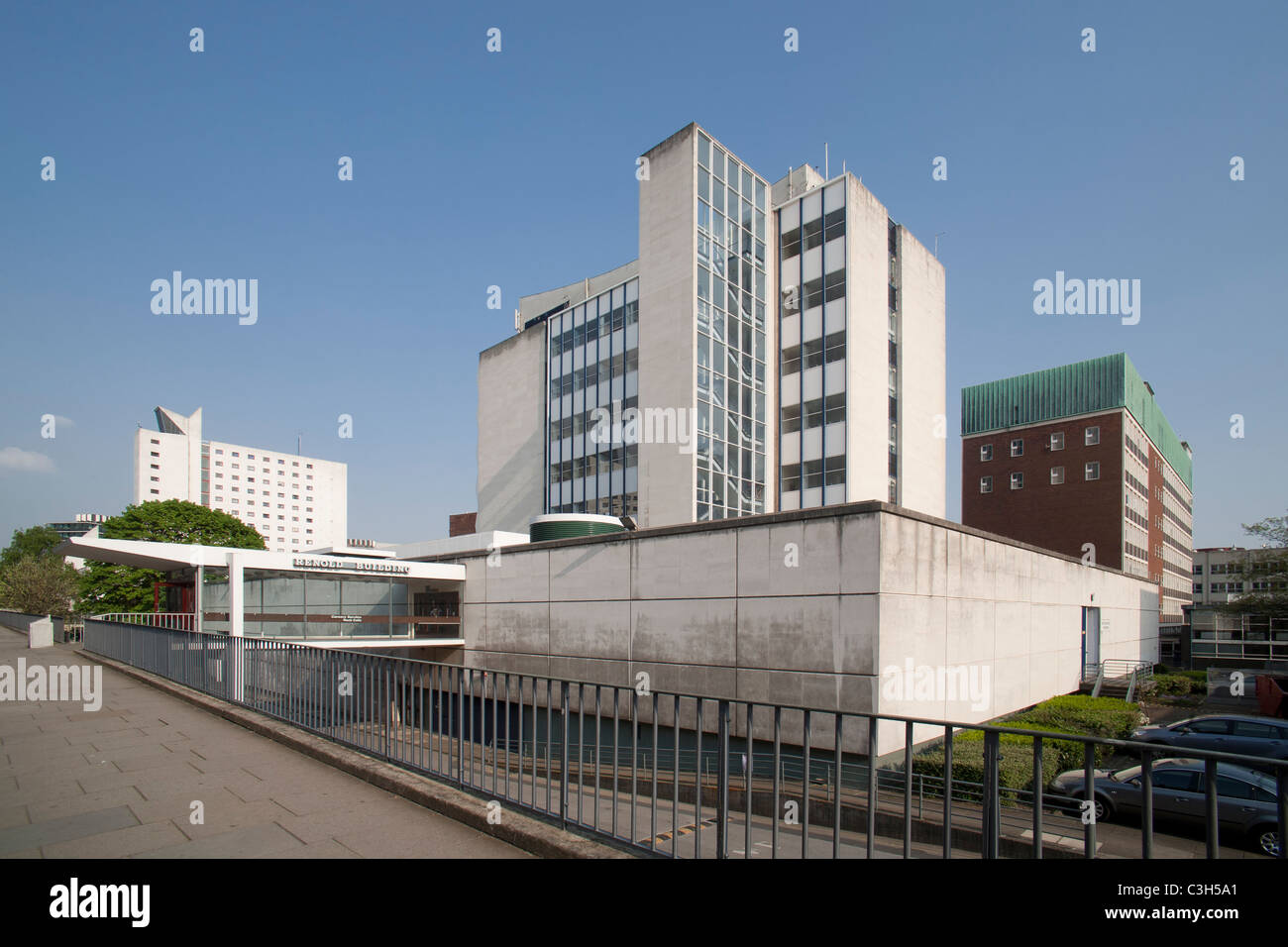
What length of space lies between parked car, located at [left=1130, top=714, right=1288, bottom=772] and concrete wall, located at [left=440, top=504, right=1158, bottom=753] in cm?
375

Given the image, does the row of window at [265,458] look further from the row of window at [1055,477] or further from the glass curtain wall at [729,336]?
the row of window at [1055,477]

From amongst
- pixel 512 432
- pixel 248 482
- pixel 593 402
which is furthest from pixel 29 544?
pixel 593 402

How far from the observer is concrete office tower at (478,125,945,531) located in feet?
125

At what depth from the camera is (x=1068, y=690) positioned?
25.2 meters

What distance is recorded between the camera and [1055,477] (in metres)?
59.2

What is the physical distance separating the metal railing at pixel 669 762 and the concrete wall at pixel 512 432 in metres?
32.1

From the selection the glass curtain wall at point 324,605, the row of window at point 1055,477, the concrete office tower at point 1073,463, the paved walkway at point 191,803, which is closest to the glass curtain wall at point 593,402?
the glass curtain wall at point 324,605

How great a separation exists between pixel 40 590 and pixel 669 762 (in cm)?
5828

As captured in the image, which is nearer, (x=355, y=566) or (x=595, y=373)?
(x=355, y=566)

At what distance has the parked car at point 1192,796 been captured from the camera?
10133mm

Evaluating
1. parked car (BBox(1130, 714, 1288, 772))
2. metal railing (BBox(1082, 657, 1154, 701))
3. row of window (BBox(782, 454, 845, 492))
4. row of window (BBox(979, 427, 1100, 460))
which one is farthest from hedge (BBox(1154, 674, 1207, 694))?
row of window (BBox(979, 427, 1100, 460))

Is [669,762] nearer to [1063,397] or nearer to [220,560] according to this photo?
[220,560]
